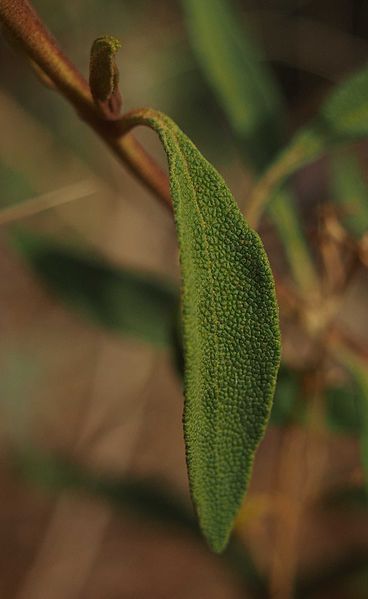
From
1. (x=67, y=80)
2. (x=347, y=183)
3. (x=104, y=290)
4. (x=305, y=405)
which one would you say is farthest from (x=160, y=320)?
(x=67, y=80)

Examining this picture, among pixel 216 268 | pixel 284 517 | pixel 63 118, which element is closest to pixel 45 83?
pixel 216 268

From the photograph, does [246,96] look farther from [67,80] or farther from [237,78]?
[67,80]

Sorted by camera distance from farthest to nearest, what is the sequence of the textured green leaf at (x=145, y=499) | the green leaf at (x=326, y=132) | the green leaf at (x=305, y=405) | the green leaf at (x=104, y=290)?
1. the textured green leaf at (x=145, y=499)
2. the green leaf at (x=104, y=290)
3. the green leaf at (x=305, y=405)
4. the green leaf at (x=326, y=132)

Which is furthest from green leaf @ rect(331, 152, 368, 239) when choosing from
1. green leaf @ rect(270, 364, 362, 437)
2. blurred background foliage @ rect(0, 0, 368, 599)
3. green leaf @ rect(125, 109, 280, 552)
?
green leaf @ rect(125, 109, 280, 552)

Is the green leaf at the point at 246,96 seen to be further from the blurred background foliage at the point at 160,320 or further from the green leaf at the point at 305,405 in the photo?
the green leaf at the point at 305,405

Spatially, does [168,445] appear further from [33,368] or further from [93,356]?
[33,368]

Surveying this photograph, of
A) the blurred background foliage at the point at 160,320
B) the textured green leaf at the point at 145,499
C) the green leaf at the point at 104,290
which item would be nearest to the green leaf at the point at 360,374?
the blurred background foliage at the point at 160,320
